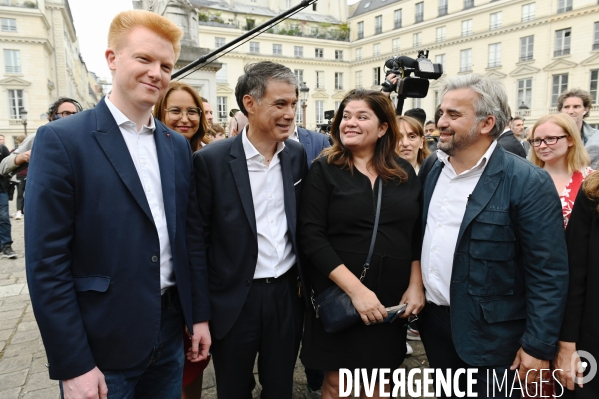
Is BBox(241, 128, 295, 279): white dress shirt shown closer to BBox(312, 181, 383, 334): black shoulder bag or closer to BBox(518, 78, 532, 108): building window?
BBox(312, 181, 383, 334): black shoulder bag

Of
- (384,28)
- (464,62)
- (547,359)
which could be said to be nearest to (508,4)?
(464,62)

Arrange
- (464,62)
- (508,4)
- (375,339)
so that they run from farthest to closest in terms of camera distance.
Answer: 1. (464,62)
2. (508,4)
3. (375,339)

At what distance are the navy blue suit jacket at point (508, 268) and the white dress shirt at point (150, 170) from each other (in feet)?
4.95

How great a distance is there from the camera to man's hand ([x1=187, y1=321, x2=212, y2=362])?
2.07 meters

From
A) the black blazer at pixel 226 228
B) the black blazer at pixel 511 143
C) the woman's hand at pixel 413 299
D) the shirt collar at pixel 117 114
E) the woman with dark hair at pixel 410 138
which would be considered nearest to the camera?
the shirt collar at pixel 117 114

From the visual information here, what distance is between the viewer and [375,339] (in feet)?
7.59

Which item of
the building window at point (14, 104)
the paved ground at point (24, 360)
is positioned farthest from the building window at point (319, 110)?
the paved ground at point (24, 360)

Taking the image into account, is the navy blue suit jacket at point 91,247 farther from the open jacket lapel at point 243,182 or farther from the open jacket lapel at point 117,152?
the open jacket lapel at point 243,182

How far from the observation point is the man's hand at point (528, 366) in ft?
6.48

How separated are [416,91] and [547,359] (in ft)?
8.75

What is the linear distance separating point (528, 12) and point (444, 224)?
41728mm

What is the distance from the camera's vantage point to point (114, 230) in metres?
1.61

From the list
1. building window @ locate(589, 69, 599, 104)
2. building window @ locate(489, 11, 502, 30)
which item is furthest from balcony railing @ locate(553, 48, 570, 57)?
building window @ locate(489, 11, 502, 30)

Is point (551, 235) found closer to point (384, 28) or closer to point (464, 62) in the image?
point (464, 62)
